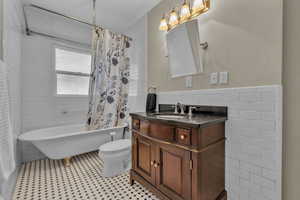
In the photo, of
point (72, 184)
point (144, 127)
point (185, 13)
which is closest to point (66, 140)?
point (72, 184)

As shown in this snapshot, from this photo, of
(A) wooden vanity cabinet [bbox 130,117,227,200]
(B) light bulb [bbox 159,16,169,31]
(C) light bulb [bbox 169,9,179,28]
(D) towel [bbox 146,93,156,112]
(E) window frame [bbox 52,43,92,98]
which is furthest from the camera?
(E) window frame [bbox 52,43,92,98]

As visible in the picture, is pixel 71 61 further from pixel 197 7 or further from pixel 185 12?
pixel 197 7

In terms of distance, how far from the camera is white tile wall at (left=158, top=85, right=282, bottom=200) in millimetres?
1024

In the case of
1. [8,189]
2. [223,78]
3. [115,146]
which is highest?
[223,78]

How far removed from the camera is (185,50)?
1585mm

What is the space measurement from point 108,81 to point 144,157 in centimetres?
139

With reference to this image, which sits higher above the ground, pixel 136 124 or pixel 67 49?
pixel 67 49

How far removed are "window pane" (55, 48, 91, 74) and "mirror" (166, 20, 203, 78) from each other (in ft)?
6.44

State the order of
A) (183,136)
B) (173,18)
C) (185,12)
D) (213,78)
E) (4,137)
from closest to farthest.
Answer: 1. (4,137)
2. (183,136)
3. (213,78)
4. (185,12)
5. (173,18)

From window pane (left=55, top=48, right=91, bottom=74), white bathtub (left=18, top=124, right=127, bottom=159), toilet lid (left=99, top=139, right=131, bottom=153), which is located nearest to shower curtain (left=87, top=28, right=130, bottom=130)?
white bathtub (left=18, top=124, right=127, bottom=159)

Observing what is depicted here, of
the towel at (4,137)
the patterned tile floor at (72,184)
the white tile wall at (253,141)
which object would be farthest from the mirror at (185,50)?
the towel at (4,137)

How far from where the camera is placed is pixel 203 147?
102 centimetres

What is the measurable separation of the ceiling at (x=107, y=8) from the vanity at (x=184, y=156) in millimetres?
1768

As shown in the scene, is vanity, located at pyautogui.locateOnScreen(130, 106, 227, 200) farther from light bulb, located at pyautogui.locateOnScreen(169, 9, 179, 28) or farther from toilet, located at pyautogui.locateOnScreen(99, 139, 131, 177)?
light bulb, located at pyautogui.locateOnScreen(169, 9, 179, 28)
